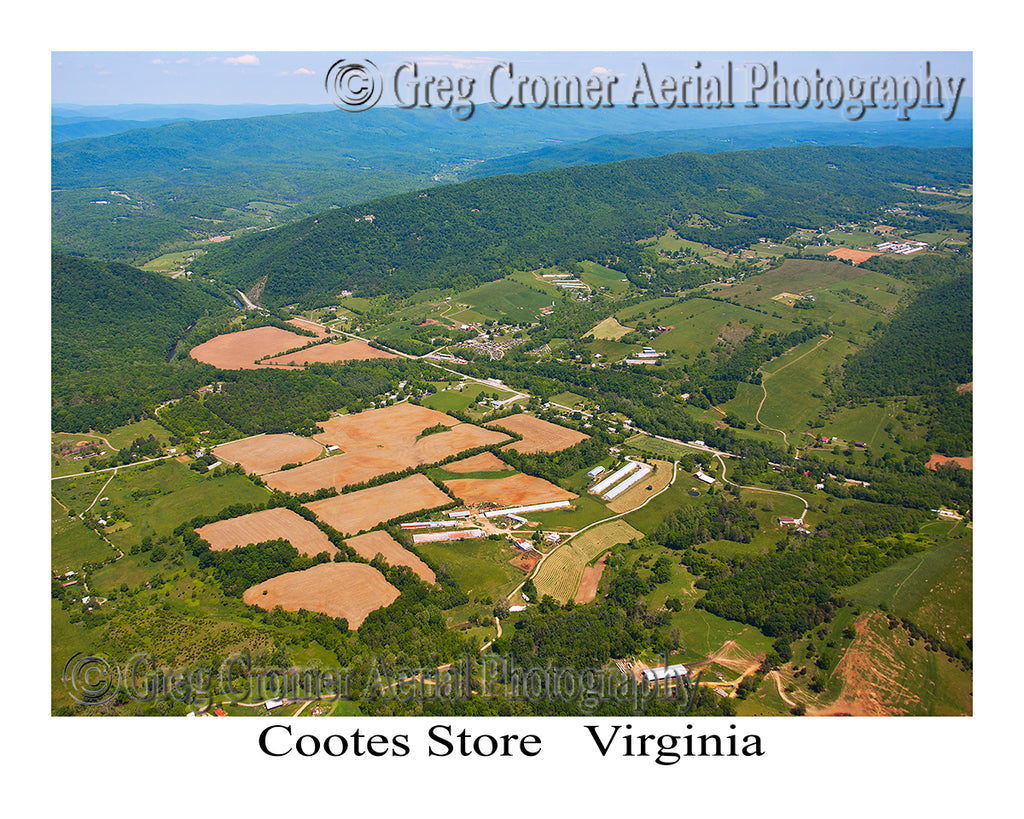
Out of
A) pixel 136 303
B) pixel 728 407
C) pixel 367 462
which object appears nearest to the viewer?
pixel 367 462

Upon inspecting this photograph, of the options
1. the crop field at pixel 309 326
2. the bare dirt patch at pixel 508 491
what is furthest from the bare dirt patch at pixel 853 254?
the bare dirt patch at pixel 508 491

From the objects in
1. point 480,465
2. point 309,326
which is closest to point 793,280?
point 480,465

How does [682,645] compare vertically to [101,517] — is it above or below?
below

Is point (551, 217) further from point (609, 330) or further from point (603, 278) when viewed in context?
point (609, 330)

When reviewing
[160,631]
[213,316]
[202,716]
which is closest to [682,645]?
[202,716]

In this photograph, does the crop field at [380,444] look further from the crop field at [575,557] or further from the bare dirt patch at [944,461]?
the bare dirt patch at [944,461]

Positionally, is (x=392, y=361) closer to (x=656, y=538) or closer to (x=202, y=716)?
(x=656, y=538)
